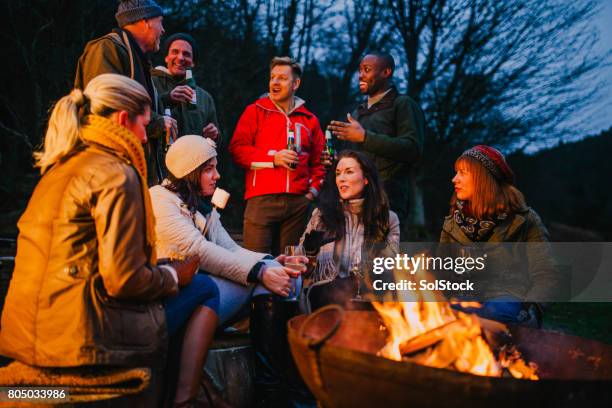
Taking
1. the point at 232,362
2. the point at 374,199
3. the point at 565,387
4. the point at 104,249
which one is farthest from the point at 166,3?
the point at 565,387

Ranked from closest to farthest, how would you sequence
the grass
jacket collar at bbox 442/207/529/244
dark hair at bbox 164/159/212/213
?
dark hair at bbox 164/159/212/213 < jacket collar at bbox 442/207/529/244 < the grass

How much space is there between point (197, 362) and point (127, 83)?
135cm

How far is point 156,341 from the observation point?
8.69ft

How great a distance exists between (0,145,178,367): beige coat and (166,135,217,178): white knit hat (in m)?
1.03

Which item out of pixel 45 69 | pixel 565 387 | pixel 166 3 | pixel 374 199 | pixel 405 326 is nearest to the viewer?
pixel 565 387

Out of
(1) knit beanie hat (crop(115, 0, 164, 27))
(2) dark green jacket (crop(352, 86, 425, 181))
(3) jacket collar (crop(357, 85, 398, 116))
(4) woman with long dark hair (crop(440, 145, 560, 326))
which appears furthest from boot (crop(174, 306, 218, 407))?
(3) jacket collar (crop(357, 85, 398, 116))

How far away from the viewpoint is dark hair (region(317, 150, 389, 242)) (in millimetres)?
4484

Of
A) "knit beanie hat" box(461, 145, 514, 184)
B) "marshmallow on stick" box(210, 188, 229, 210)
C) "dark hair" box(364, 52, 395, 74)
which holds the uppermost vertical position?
"dark hair" box(364, 52, 395, 74)

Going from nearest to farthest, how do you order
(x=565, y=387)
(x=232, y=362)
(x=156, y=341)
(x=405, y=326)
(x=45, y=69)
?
(x=565, y=387)
(x=156, y=341)
(x=405, y=326)
(x=232, y=362)
(x=45, y=69)

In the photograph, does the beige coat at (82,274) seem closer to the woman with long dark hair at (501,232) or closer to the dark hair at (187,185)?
the dark hair at (187,185)

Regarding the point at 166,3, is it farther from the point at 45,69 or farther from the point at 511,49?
the point at 511,49

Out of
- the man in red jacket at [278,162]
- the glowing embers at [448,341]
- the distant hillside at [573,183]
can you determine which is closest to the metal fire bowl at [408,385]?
the glowing embers at [448,341]

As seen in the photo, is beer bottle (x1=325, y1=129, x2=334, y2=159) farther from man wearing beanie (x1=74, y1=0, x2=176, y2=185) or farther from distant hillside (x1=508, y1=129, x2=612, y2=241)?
distant hillside (x1=508, y1=129, x2=612, y2=241)

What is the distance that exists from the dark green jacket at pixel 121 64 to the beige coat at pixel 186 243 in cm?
54
